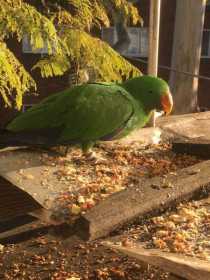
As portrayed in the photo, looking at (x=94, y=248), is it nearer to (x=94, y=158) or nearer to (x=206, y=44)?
(x=94, y=158)

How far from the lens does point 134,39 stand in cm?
1053

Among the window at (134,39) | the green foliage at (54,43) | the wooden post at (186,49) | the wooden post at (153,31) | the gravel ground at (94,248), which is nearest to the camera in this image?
the gravel ground at (94,248)

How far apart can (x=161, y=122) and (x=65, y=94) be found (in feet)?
5.29

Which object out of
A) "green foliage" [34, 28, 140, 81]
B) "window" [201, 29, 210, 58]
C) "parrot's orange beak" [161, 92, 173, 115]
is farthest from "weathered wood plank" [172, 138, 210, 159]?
"window" [201, 29, 210, 58]

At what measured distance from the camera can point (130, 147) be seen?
2.96m

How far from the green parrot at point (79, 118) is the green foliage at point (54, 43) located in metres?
0.56

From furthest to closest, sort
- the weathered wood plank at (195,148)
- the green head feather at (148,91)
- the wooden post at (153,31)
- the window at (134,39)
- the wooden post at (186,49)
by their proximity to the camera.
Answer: the window at (134,39) < the wooden post at (186,49) < the wooden post at (153,31) < the weathered wood plank at (195,148) < the green head feather at (148,91)

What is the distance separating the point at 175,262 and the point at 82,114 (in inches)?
43.4

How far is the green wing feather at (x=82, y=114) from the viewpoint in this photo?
2.35m

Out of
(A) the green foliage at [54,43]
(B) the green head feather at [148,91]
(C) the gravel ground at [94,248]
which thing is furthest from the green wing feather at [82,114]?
Answer: (A) the green foliage at [54,43]

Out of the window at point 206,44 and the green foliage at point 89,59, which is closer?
the green foliage at point 89,59

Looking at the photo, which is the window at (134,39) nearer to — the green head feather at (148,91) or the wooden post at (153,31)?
the wooden post at (153,31)

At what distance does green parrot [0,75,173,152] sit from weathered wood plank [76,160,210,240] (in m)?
0.43

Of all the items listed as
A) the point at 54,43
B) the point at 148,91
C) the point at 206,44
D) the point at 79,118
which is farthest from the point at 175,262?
the point at 206,44
